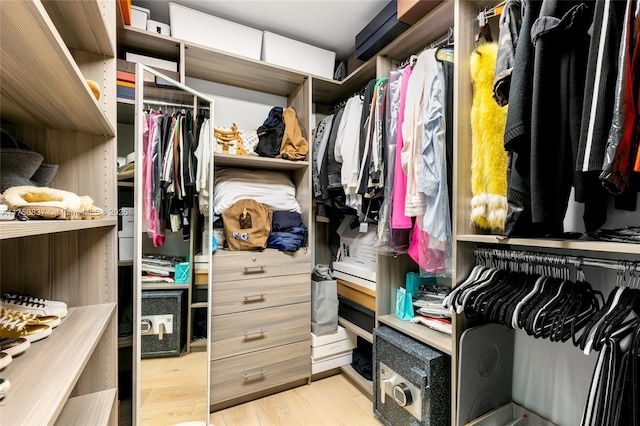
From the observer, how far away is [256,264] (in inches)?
69.6

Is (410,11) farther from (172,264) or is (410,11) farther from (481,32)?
(172,264)

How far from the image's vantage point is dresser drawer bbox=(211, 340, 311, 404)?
1664 mm

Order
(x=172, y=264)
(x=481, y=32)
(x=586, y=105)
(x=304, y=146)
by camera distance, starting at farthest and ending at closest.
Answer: (x=304, y=146) → (x=172, y=264) → (x=481, y=32) → (x=586, y=105)

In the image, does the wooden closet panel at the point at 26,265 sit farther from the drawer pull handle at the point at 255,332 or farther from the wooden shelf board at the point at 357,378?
the wooden shelf board at the point at 357,378

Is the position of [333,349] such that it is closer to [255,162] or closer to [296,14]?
[255,162]

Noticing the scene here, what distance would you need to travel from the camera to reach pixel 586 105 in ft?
2.40

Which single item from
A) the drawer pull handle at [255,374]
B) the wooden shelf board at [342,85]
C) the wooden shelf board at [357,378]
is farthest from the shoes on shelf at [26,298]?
the wooden shelf board at [342,85]

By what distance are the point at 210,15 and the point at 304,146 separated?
95 centimetres

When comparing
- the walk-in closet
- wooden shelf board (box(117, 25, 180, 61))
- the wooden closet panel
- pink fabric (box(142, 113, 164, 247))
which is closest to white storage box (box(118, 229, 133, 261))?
the walk-in closet

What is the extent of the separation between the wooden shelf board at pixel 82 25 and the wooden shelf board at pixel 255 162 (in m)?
0.75

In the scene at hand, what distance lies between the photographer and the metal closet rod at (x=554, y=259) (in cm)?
84

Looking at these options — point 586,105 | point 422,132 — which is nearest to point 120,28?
point 422,132

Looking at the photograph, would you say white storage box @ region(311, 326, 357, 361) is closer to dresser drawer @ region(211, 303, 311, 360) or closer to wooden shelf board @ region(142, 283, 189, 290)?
dresser drawer @ region(211, 303, 311, 360)

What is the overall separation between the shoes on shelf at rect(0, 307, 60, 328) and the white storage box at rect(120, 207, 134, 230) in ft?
2.41
